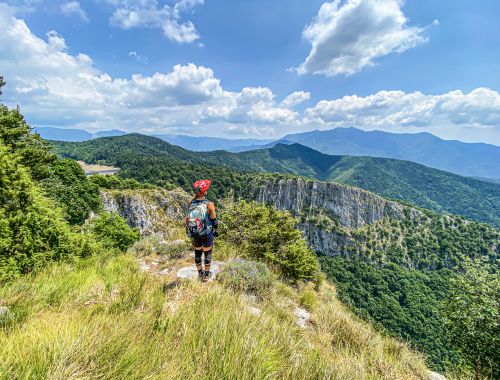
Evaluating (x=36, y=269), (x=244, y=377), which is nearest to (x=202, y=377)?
(x=244, y=377)

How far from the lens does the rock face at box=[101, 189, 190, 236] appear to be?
49812 mm

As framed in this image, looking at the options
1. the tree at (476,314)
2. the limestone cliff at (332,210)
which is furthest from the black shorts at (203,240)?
the limestone cliff at (332,210)

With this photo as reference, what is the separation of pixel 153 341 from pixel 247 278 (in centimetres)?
362

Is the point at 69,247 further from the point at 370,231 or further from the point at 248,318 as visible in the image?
the point at 370,231

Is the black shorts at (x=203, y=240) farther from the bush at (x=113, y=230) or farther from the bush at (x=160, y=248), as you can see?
the bush at (x=113, y=230)

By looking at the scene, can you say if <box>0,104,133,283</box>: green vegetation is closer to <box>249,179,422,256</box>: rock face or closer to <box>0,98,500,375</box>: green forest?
<box>0,98,500,375</box>: green forest

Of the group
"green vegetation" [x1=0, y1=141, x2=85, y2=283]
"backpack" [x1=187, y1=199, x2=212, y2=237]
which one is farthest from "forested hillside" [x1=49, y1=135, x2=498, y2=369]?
"green vegetation" [x1=0, y1=141, x2=85, y2=283]

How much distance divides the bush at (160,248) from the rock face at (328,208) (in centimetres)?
11273

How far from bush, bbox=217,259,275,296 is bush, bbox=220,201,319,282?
3241 mm

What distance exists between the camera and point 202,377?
1.85m

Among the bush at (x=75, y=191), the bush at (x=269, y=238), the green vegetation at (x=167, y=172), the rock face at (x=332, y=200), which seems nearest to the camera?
the bush at (x=269, y=238)

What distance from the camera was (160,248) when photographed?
9148 mm

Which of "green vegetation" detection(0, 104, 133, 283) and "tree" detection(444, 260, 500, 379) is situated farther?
"tree" detection(444, 260, 500, 379)

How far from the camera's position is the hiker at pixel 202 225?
5.81m
